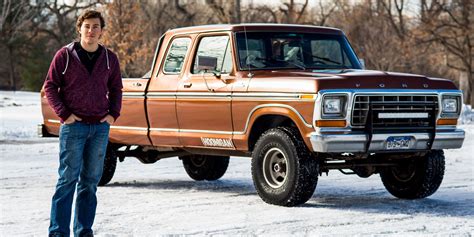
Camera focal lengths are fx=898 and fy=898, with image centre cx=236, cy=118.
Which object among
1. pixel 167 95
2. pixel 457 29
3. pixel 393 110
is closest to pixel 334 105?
pixel 393 110

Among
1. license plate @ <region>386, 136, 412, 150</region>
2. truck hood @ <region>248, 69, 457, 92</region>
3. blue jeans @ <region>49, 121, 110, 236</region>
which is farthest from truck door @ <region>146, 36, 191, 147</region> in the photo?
blue jeans @ <region>49, 121, 110, 236</region>

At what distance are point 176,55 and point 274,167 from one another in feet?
7.81

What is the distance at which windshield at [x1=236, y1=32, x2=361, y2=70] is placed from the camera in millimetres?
10070

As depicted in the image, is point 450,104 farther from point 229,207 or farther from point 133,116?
point 133,116

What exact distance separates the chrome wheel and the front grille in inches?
36.0

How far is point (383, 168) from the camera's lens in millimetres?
10188

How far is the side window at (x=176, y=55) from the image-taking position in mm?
10891

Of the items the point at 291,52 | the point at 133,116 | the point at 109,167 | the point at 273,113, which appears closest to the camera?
the point at 273,113

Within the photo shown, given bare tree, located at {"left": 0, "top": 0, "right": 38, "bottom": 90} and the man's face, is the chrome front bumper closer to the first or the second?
the man's face

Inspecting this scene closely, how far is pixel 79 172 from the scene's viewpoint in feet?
22.0

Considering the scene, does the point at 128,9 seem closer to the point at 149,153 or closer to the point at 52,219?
the point at 149,153

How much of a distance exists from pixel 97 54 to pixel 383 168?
4.56m

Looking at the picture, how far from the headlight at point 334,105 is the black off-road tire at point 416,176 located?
63.1 inches

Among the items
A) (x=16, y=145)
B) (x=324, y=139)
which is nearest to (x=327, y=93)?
(x=324, y=139)
